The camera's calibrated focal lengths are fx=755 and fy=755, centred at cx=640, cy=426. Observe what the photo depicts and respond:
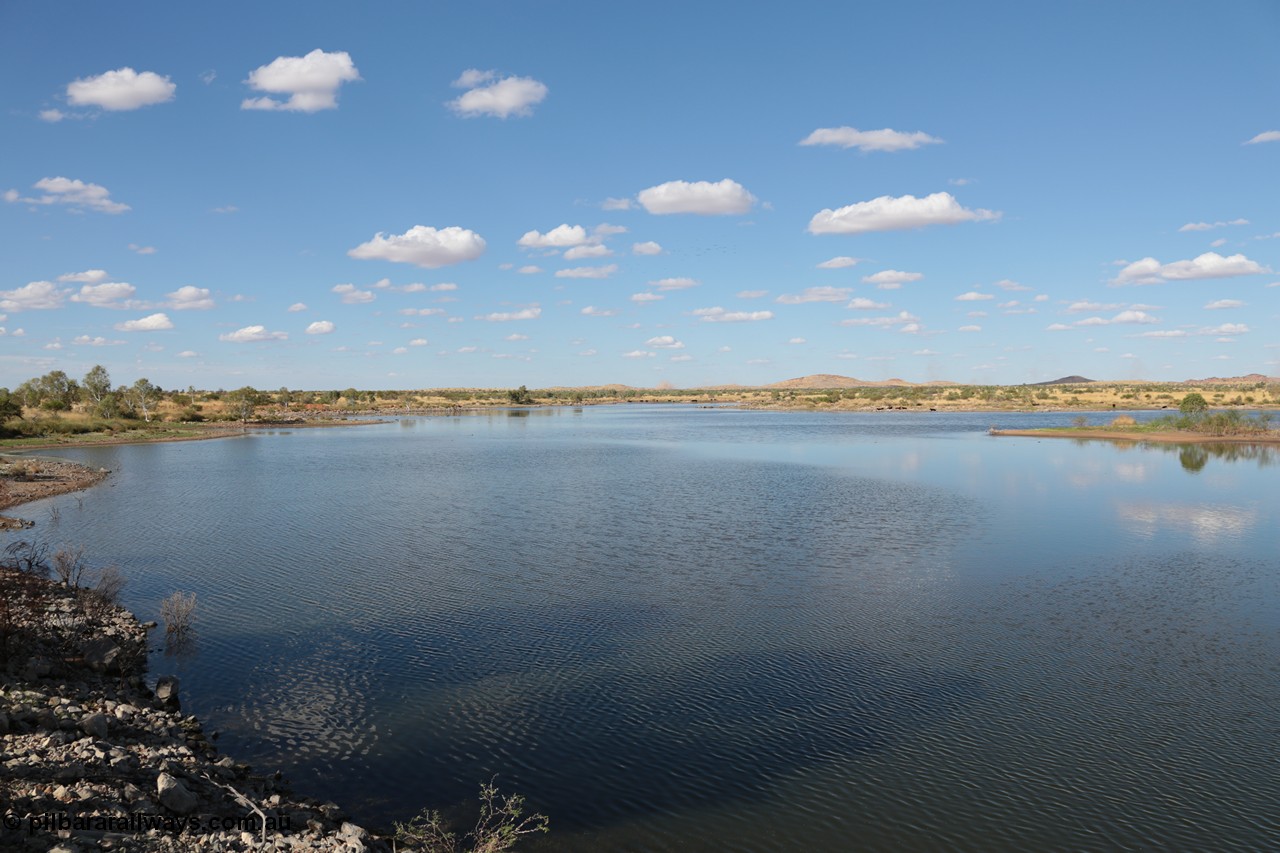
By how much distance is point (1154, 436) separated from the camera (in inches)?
2884

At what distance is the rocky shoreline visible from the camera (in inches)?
326

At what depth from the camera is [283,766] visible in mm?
11859

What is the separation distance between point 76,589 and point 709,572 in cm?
1736

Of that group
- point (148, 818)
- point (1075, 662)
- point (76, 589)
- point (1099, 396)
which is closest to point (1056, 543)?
point (1075, 662)

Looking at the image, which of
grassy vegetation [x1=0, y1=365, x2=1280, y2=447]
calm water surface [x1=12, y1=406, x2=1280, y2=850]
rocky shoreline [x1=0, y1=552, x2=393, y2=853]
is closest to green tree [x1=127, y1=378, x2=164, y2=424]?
grassy vegetation [x1=0, y1=365, x2=1280, y2=447]

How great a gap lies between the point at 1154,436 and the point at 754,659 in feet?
243

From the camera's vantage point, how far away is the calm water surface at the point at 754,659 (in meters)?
11.0

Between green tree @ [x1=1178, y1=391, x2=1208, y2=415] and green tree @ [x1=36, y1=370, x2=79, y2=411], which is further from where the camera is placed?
green tree @ [x1=36, y1=370, x2=79, y2=411]

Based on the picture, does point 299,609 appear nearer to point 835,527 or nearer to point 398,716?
point 398,716

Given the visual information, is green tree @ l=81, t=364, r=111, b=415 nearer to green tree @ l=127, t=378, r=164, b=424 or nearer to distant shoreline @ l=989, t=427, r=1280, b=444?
green tree @ l=127, t=378, r=164, b=424

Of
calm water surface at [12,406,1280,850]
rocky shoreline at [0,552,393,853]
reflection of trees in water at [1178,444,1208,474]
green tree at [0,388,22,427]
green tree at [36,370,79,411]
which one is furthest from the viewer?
green tree at [36,370,79,411]

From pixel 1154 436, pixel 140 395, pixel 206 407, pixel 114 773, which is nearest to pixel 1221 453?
pixel 1154 436

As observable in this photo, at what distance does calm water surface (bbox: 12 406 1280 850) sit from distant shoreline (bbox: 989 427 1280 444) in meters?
39.7

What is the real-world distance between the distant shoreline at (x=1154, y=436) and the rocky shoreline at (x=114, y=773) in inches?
3168
